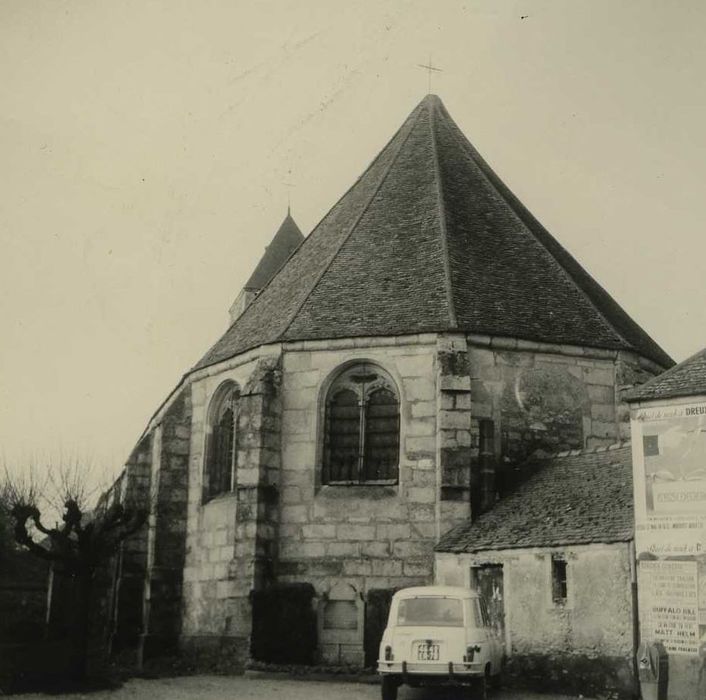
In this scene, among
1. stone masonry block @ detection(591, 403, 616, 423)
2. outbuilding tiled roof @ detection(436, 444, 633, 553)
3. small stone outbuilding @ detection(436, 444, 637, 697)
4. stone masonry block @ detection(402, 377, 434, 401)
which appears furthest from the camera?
stone masonry block @ detection(591, 403, 616, 423)

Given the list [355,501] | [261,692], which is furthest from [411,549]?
[261,692]

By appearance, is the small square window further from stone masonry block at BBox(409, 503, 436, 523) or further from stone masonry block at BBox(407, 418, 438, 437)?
stone masonry block at BBox(407, 418, 438, 437)

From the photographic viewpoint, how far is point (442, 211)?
22016 millimetres

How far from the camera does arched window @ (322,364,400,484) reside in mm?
19219

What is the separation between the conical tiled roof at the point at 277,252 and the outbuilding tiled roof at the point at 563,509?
22482 mm

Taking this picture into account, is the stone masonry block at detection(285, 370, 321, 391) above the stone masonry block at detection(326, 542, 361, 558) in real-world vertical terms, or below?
→ above

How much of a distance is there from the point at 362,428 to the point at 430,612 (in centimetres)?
636

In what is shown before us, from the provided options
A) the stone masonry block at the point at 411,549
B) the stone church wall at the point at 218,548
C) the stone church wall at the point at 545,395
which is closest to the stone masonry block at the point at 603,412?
the stone church wall at the point at 545,395

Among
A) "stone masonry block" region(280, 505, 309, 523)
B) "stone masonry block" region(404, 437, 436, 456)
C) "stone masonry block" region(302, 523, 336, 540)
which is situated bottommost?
"stone masonry block" region(302, 523, 336, 540)

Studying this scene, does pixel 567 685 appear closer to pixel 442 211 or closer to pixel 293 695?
pixel 293 695

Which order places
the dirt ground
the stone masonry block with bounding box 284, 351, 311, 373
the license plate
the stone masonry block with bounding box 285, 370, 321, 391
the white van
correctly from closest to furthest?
the white van → the license plate → the dirt ground → the stone masonry block with bounding box 285, 370, 321, 391 → the stone masonry block with bounding box 284, 351, 311, 373

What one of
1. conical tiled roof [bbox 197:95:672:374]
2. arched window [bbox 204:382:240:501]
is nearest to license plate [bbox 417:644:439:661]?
conical tiled roof [bbox 197:95:672:374]

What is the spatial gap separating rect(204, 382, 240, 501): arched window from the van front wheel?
28.5ft

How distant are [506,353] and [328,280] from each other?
4.13 metres
